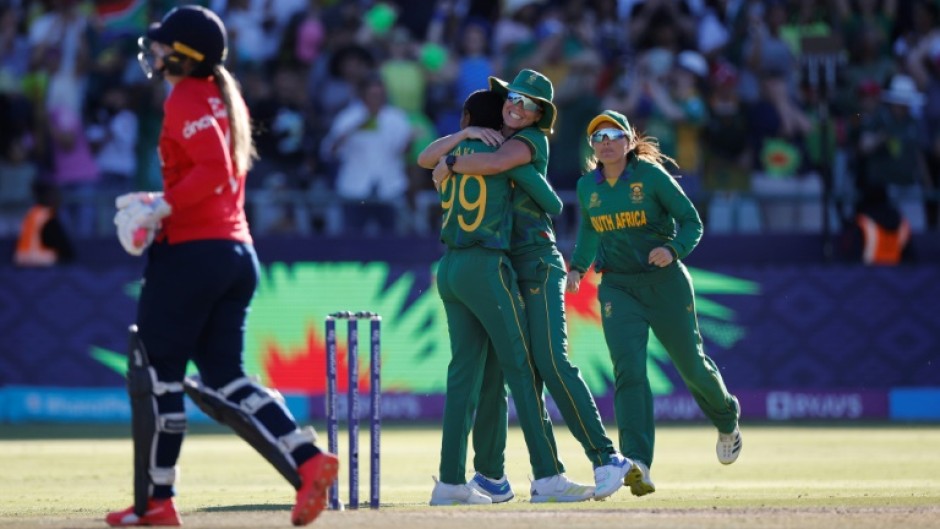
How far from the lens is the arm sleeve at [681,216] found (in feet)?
32.6

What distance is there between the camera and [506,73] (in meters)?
18.9

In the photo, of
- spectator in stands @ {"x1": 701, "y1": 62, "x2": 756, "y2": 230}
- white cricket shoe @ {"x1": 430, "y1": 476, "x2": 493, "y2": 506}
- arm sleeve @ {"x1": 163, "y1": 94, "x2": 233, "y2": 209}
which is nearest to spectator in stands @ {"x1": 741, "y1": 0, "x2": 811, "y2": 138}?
spectator in stands @ {"x1": 701, "y1": 62, "x2": 756, "y2": 230}

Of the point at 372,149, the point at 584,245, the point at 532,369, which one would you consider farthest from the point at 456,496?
the point at 372,149

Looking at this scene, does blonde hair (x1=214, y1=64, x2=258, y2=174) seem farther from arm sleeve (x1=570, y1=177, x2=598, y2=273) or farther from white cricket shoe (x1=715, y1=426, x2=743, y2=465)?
white cricket shoe (x1=715, y1=426, x2=743, y2=465)

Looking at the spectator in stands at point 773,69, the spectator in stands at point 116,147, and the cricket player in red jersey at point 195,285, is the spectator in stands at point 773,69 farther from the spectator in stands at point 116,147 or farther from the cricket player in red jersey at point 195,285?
the cricket player in red jersey at point 195,285

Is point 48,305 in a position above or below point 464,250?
below

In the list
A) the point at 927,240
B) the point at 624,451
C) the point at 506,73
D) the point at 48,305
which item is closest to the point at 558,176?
the point at 506,73

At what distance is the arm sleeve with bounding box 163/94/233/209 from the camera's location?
7.55m

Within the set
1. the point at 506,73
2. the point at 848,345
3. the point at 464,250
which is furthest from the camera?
the point at 506,73

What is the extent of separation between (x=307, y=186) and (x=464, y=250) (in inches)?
364

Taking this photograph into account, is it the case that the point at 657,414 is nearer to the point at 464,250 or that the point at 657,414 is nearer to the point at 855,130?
the point at 855,130

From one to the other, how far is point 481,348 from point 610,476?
39.9 inches

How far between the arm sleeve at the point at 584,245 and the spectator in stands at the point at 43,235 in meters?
8.89

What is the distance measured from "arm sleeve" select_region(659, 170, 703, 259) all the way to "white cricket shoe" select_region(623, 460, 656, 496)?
124cm
